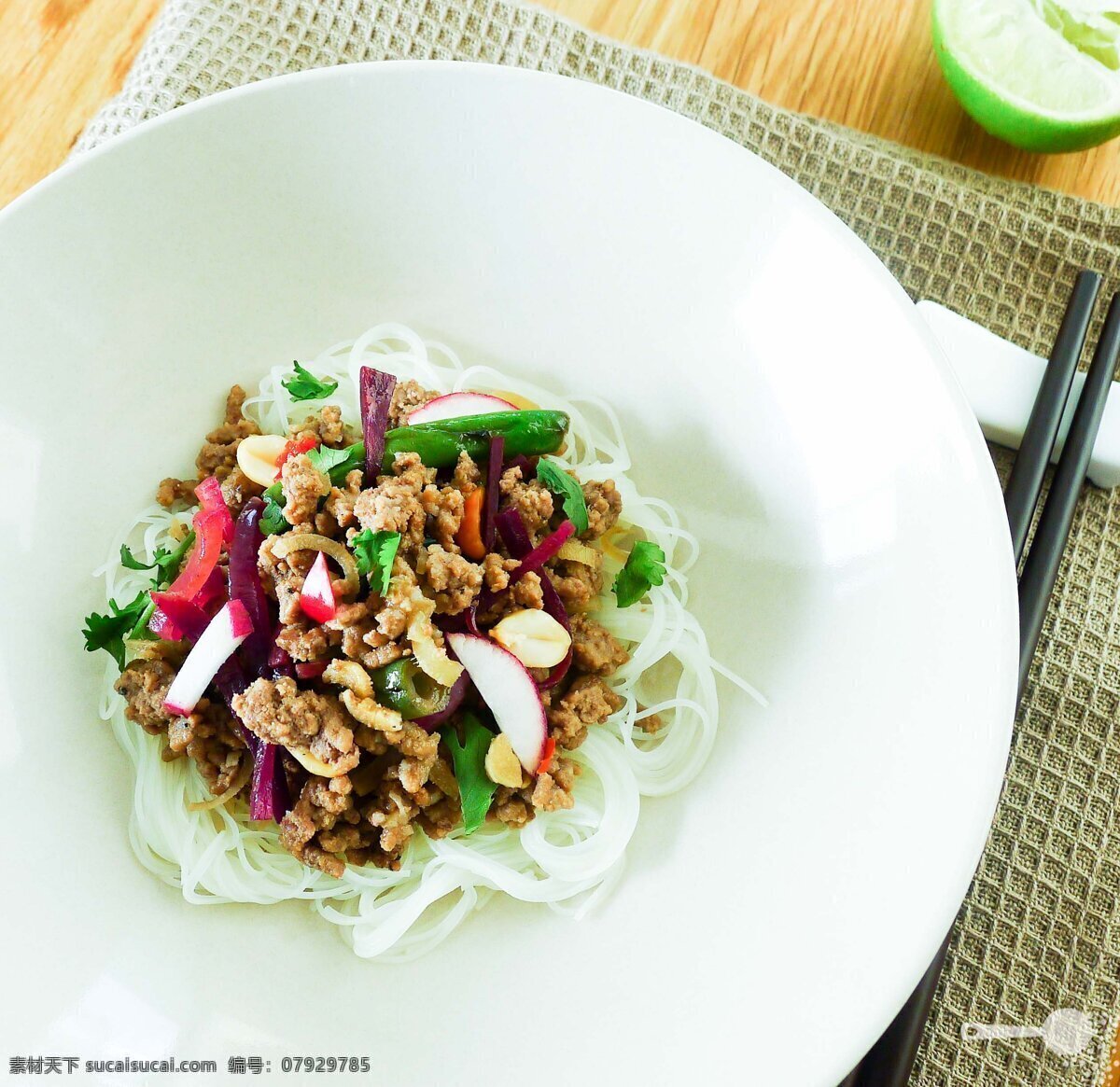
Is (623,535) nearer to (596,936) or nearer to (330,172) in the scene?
(596,936)

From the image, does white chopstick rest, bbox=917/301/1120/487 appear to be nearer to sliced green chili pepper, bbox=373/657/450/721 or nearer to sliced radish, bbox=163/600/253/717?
sliced green chili pepper, bbox=373/657/450/721

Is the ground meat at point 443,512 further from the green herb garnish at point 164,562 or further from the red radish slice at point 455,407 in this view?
the green herb garnish at point 164,562

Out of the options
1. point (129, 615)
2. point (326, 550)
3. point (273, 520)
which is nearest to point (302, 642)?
point (326, 550)

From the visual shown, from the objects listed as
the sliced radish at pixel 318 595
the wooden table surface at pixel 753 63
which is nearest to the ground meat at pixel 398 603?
the sliced radish at pixel 318 595

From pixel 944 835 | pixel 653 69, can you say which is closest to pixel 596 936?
pixel 944 835

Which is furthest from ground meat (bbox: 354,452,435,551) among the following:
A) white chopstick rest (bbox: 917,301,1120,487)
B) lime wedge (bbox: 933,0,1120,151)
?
lime wedge (bbox: 933,0,1120,151)

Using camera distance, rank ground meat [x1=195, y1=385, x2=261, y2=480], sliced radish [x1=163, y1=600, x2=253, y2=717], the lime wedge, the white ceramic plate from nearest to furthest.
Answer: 1. the white ceramic plate
2. sliced radish [x1=163, y1=600, x2=253, y2=717]
3. ground meat [x1=195, y1=385, x2=261, y2=480]
4. the lime wedge

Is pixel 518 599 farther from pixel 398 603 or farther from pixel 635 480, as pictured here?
pixel 635 480
